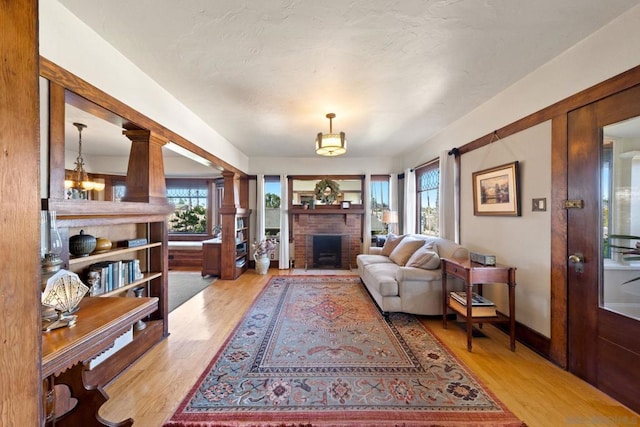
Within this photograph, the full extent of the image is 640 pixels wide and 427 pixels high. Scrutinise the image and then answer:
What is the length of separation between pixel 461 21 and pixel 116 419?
3.36 m

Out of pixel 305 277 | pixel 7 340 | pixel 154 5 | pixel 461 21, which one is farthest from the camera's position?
pixel 305 277

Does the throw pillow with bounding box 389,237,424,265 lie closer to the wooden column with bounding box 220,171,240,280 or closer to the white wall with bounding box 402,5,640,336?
the white wall with bounding box 402,5,640,336

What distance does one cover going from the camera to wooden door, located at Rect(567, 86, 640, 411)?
1.71 metres

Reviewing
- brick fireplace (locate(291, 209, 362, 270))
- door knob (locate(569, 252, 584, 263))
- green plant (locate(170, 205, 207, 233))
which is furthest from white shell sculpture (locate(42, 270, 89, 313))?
green plant (locate(170, 205, 207, 233))

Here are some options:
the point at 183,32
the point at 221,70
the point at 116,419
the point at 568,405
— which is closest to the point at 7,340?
the point at 116,419

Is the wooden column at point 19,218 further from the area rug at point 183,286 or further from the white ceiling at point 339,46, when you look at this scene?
the area rug at point 183,286

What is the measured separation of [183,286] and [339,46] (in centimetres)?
442

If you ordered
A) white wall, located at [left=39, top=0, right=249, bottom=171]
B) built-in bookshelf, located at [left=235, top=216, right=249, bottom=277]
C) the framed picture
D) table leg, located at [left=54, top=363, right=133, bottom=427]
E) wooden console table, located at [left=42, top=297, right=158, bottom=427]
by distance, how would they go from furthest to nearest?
built-in bookshelf, located at [left=235, top=216, right=249, bottom=277] → the framed picture → white wall, located at [left=39, top=0, right=249, bottom=171] → table leg, located at [left=54, top=363, right=133, bottom=427] → wooden console table, located at [left=42, top=297, right=158, bottom=427]

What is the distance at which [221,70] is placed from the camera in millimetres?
2275

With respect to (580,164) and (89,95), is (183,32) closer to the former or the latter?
(89,95)

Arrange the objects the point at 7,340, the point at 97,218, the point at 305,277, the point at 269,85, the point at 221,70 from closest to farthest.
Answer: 1. the point at 7,340
2. the point at 97,218
3. the point at 221,70
4. the point at 269,85
5. the point at 305,277

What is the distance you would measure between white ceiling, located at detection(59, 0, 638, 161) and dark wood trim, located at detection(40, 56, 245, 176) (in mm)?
390

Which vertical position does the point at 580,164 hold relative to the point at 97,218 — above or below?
above

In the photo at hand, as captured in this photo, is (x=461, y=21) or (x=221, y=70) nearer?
(x=461, y=21)
